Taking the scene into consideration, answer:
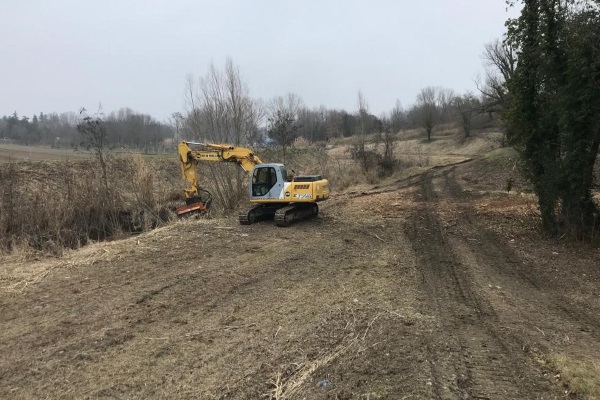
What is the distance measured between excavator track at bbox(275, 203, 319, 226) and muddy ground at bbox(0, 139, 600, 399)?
1.27m

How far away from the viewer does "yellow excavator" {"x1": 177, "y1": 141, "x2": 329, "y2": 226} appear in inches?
525

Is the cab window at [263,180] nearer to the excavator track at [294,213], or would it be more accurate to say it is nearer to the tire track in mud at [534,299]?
→ the excavator track at [294,213]

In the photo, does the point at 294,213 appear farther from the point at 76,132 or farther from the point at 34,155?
the point at 76,132

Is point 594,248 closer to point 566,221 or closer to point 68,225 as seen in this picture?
point 566,221

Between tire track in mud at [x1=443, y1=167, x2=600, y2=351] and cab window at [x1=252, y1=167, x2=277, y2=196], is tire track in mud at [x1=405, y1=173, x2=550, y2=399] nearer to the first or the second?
tire track in mud at [x1=443, y1=167, x2=600, y2=351]

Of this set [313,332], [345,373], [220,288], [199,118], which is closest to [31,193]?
[199,118]

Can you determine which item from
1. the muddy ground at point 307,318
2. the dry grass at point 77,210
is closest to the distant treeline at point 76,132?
the dry grass at point 77,210

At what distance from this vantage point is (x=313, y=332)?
221 inches

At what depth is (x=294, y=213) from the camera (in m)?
13.6

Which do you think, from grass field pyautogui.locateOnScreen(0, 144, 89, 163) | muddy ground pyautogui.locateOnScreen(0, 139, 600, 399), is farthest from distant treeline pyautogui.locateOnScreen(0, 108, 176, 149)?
muddy ground pyautogui.locateOnScreen(0, 139, 600, 399)

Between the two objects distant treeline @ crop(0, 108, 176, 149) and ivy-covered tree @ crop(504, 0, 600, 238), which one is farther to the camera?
distant treeline @ crop(0, 108, 176, 149)

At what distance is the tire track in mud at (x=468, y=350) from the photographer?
4.17 m


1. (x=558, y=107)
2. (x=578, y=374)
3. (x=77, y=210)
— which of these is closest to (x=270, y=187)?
(x=77, y=210)

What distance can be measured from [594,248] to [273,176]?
8.50m
